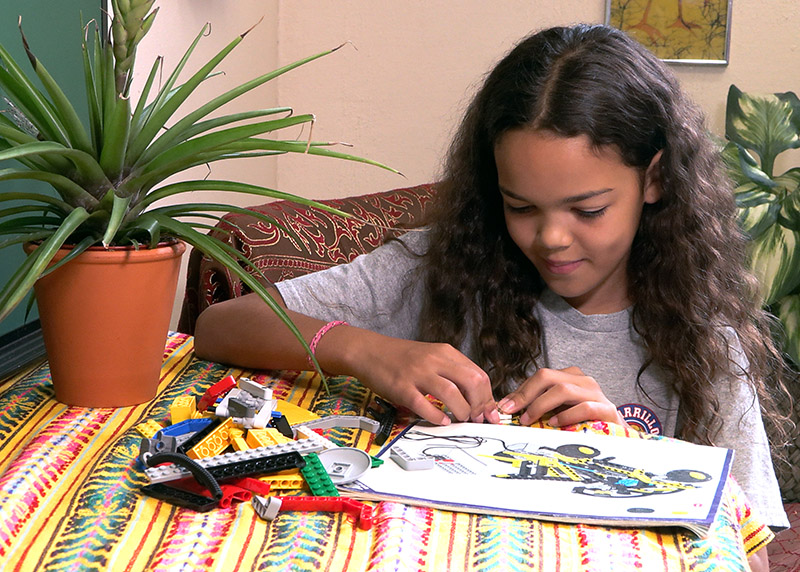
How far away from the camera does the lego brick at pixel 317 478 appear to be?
25.9 inches

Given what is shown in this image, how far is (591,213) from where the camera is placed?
1.09m

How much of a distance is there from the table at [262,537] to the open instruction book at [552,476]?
1 centimetres

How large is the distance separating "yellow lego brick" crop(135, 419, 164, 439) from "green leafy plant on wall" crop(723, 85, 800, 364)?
1877 mm

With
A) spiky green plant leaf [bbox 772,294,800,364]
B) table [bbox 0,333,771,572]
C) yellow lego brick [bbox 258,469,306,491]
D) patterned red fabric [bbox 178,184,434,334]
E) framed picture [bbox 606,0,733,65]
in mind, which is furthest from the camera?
framed picture [bbox 606,0,733,65]

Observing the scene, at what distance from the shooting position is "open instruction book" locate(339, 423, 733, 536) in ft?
2.11

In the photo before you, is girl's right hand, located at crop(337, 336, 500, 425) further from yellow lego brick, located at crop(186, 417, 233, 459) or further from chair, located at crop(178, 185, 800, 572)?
chair, located at crop(178, 185, 800, 572)

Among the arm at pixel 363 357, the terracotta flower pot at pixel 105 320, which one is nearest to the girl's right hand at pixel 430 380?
the arm at pixel 363 357

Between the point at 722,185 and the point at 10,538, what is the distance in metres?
1.13

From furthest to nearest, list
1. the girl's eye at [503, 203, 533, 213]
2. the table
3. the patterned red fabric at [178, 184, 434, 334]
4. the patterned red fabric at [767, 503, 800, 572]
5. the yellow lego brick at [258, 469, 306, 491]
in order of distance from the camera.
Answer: the patterned red fabric at [767, 503, 800, 572]
the patterned red fabric at [178, 184, 434, 334]
the girl's eye at [503, 203, 533, 213]
the yellow lego brick at [258, 469, 306, 491]
the table

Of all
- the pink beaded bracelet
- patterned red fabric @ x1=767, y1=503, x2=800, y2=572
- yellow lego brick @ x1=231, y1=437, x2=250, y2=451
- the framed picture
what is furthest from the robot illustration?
the framed picture

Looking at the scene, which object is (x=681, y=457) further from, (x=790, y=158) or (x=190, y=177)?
(x=790, y=158)

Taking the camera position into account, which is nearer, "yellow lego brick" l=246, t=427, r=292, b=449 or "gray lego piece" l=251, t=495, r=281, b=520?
"gray lego piece" l=251, t=495, r=281, b=520

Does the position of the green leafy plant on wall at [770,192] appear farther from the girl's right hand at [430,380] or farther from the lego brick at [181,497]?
the lego brick at [181,497]

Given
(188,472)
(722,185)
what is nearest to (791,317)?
(722,185)
